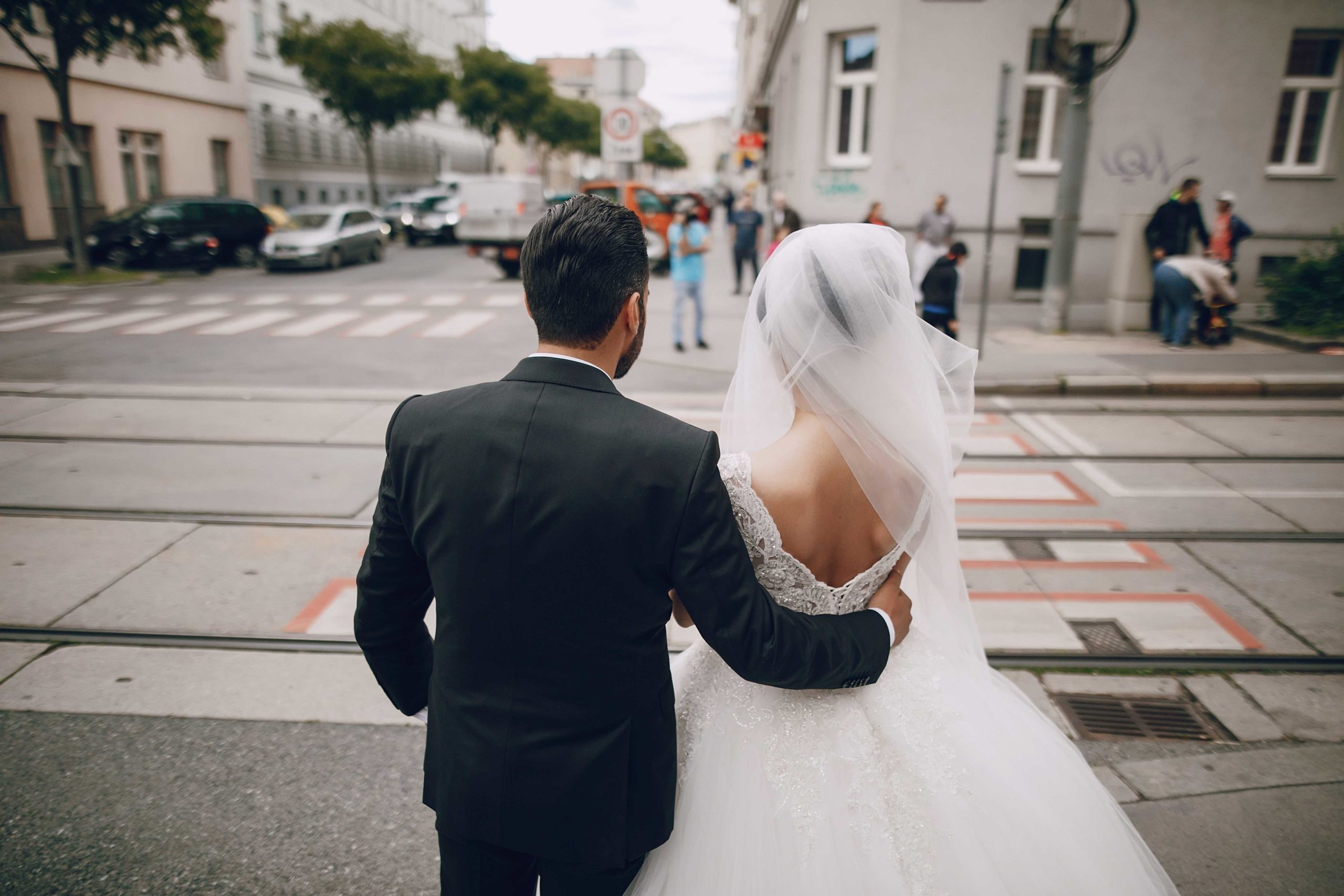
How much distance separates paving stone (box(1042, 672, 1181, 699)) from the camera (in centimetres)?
355

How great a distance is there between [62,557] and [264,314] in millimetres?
9904

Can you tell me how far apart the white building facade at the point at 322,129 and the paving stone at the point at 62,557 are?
107 feet

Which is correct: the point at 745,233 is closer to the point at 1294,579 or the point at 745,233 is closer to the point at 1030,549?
the point at 1030,549

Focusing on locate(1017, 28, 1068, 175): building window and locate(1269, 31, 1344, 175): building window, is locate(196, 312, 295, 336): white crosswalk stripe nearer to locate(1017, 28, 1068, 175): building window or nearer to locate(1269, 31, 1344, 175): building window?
locate(1017, 28, 1068, 175): building window

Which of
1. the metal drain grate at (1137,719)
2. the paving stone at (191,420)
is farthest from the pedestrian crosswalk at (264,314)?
the metal drain grate at (1137,719)

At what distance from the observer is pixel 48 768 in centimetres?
302

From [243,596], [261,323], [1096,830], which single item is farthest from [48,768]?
[261,323]

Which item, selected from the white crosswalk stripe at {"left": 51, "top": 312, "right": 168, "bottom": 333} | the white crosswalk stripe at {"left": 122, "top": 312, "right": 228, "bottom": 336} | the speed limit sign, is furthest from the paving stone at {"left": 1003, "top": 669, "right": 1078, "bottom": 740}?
the white crosswalk stripe at {"left": 51, "top": 312, "right": 168, "bottom": 333}

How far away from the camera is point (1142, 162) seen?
1425 centimetres

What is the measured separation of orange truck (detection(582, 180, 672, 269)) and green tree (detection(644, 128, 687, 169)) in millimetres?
79897

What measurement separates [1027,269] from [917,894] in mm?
15496

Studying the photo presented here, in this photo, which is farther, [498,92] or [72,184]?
[498,92]

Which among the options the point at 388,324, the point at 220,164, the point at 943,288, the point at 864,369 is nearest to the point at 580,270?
the point at 864,369

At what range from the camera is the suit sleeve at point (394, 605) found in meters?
1.54
